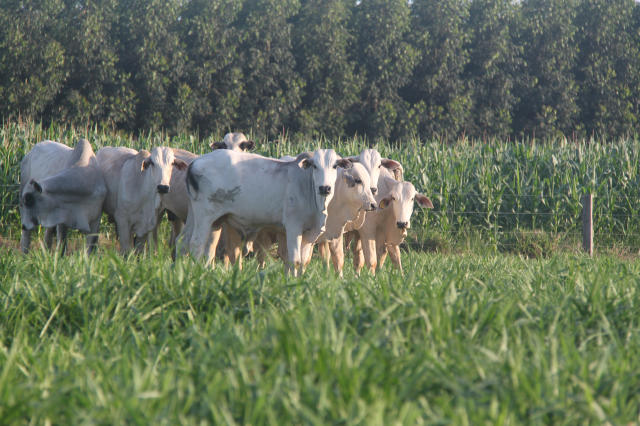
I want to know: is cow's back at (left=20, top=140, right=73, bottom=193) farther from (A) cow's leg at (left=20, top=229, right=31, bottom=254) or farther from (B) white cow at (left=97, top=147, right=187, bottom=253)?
(B) white cow at (left=97, top=147, right=187, bottom=253)

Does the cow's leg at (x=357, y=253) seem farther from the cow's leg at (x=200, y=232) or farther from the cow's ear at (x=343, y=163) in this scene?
the cow's leg at (x=200, y=232)

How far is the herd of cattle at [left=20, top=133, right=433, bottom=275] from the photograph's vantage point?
682cm

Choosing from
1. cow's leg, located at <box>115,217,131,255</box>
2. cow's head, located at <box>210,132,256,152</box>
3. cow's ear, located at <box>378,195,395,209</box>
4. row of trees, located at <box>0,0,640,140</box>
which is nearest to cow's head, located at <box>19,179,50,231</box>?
cow's leg, located at <box>115,217,131,255</box>

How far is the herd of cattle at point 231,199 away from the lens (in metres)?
6.82

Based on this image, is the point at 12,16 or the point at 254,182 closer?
the point at 254,182

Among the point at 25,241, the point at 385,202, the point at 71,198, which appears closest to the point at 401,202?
the point at 385,202

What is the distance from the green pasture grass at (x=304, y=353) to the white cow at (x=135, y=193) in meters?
3.48

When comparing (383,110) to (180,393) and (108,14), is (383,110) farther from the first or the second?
(180,393)

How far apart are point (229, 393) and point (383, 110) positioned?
22.6 metres

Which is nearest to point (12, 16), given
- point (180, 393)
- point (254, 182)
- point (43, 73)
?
point (43, 73)

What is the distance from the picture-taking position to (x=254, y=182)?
685 centimetres

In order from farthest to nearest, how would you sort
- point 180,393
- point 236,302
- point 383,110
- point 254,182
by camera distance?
point 383,110
point 254,182
point 236,302
point 180,393

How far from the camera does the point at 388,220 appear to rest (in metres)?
8.03

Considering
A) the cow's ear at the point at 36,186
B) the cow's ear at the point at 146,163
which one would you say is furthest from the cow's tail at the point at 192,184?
the cow's ear at the point at 36,186
